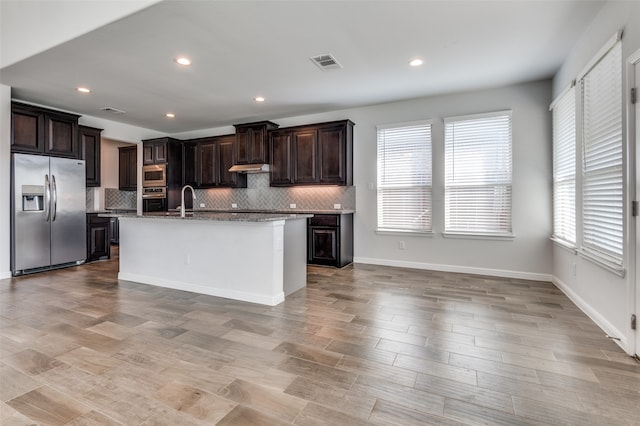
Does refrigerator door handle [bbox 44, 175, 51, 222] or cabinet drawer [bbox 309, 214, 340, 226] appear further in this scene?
cabinet drawer [bbox 309, 214, 340, 226]

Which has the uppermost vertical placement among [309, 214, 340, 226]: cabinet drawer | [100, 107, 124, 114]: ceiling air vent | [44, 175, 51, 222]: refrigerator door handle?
[100, 107, 124, 114]: ceiling air vent

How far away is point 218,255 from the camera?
3635 mm

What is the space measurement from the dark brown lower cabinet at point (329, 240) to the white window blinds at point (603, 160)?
3089mm

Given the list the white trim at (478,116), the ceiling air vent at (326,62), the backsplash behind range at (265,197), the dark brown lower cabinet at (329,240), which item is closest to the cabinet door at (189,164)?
the backsplash behind range at (265,197)

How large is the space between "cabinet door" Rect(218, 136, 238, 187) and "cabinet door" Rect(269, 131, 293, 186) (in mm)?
994

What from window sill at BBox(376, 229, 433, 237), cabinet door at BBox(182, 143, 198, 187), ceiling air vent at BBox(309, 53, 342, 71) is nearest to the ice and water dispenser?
cabinet door at BBox(182, 143, 198, 187)

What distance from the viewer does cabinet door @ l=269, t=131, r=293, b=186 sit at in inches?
229

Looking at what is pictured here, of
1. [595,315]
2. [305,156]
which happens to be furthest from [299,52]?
[595,315]

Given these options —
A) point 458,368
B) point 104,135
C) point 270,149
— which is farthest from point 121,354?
point 104,135

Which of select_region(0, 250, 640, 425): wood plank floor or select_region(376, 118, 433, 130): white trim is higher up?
select_region(376, 118, 433, 130): white trim

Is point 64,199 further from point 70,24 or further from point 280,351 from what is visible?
point 280,351

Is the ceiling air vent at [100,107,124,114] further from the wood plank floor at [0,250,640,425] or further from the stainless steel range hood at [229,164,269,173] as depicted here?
the wood plank floor at [0,250,640,425]

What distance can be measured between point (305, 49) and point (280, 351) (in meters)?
2.98

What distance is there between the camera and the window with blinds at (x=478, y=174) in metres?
4.55
